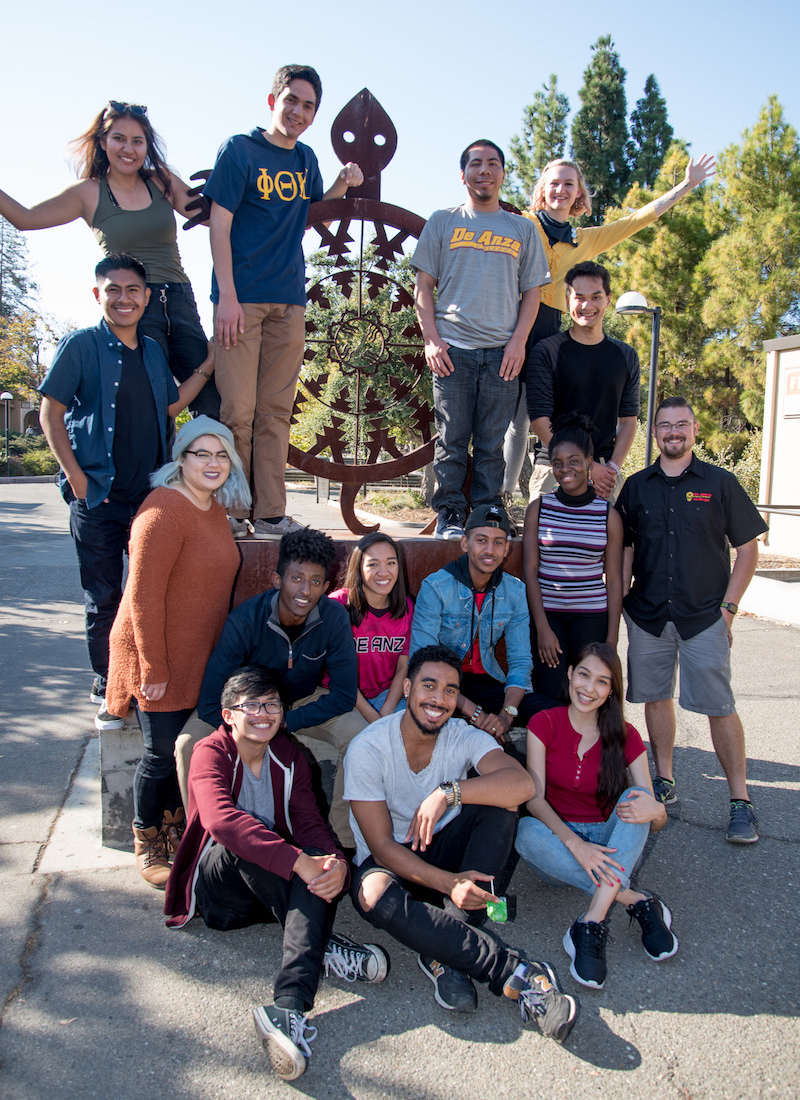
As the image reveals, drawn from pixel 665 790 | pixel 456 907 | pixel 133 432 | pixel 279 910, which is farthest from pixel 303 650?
pixel 665 790

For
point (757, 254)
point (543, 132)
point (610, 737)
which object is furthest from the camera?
point (543, 132)

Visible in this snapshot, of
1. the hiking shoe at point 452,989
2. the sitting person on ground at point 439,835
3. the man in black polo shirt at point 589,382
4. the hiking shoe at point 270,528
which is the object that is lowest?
the hiking shoe at point 452,989

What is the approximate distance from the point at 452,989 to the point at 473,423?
274cm

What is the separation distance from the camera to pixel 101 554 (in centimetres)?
342

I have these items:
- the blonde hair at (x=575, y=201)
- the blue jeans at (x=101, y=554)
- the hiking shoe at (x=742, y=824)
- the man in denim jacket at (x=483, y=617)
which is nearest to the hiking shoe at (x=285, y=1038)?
the man in denim jacket at (x=483, y=617)

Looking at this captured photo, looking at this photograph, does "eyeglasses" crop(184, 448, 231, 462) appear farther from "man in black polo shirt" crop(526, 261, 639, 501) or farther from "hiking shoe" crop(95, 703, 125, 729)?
"man in black polo shirt" crop(526, 261, 639, 501)

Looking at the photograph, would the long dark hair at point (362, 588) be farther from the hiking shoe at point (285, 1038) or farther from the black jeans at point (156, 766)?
the hiking shoe at point (285, 1038)

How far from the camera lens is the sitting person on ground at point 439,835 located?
→ 2.35 metres

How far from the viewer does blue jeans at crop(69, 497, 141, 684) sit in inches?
133

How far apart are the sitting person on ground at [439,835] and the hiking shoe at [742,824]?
1205 millimetres

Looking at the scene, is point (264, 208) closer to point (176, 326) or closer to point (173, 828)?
point (176, 326)

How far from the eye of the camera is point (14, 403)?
44.3 m

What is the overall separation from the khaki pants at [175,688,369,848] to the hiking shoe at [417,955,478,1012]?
0.71m

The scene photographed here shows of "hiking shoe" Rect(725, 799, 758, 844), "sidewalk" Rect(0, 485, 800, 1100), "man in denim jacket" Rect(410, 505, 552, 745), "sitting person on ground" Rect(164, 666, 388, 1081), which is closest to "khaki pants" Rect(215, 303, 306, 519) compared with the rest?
"man in denim jacket" Rect(410, 505, 552, 745)
